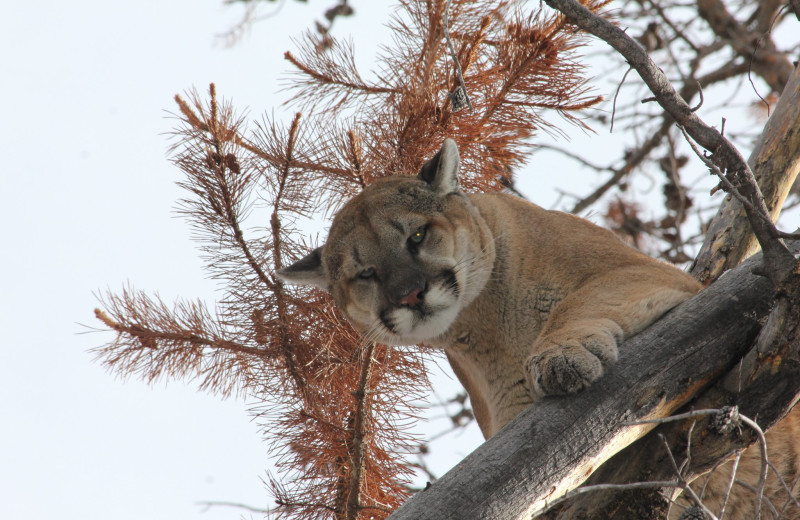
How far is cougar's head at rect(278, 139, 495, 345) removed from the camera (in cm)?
426

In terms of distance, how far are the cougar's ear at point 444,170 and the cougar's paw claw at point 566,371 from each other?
133cm

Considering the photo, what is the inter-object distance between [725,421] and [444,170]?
209cm

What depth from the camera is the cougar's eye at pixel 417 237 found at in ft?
14.9

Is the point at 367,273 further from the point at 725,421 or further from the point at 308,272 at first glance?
→ the point at 725,421

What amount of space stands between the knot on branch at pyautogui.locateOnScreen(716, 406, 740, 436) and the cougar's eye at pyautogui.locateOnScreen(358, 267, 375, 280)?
2168 millimetres

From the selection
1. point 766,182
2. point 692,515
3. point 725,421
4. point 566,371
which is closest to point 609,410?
point 566,371

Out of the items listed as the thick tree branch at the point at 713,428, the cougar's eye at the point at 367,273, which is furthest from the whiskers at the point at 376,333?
the thick tree branch at the point at 713,428

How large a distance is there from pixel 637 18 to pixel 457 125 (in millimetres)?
5342

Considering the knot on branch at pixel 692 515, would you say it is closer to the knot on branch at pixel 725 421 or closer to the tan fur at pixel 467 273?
the knot on branch at pixel 725 421

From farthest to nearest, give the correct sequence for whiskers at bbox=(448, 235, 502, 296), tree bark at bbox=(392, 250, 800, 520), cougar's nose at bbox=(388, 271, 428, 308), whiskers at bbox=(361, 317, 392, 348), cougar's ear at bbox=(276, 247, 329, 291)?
whiskers at bbox=(448, 235, 502, 296)
cougar's nose at bbox=(388, 271, 428, 308)
whiskers at bbox=(361, 317, 392, 348)
cougar's ear at bbox=(276, 247, 329, 291)
tree bark at bbox=(392, 250, 800, 520)

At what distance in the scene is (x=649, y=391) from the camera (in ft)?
10.2

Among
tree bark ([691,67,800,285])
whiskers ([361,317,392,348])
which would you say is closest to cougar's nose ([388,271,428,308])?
whiskers ([361,317,392,348])

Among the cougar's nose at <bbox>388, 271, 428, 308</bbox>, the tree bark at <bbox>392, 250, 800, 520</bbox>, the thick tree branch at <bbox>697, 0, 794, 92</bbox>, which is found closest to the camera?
the tree bark at <bbox>392, 250, 800, 520</bbox>

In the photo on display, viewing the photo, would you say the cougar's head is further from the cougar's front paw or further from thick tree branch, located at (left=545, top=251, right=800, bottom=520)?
thick tree branch, located at (left=545, top=251, right=800, bottom=520)
